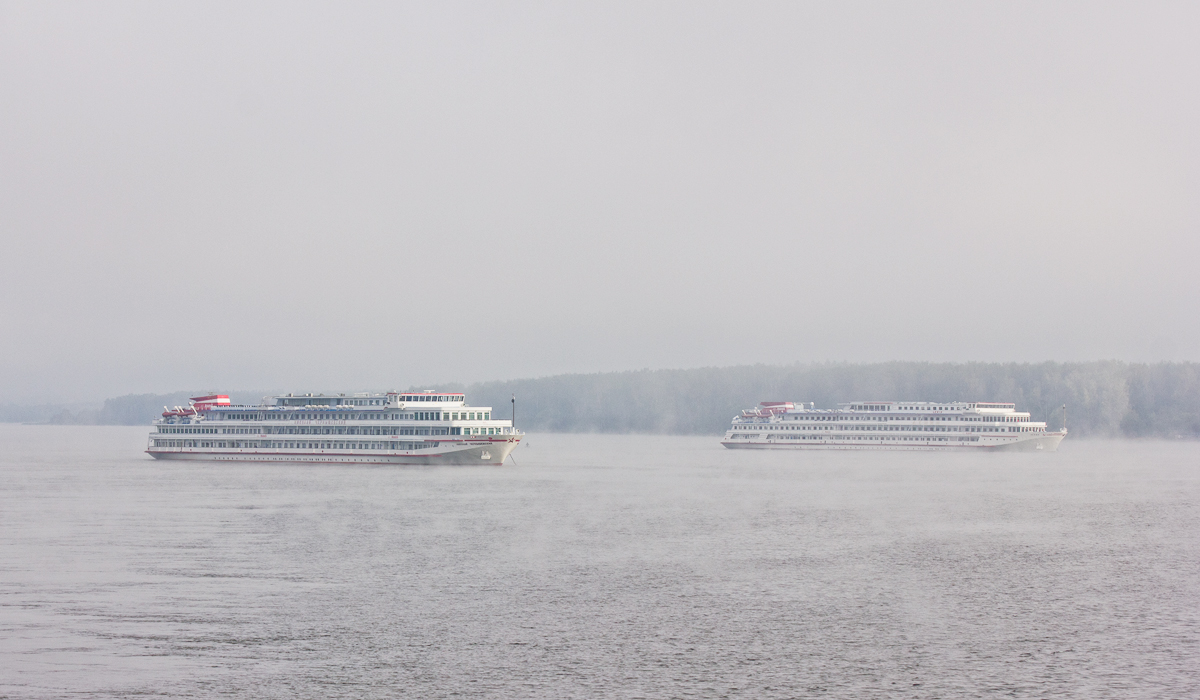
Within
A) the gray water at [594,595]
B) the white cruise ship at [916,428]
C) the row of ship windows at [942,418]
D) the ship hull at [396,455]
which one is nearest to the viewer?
the gray water at [594,595]

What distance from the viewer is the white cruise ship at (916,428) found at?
154 meters

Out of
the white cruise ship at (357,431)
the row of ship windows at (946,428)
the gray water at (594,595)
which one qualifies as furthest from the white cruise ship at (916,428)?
the gray water at (594,595)

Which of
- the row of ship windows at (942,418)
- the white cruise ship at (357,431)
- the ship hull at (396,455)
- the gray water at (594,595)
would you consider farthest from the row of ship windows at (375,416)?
the row of ship windows at (942,418)

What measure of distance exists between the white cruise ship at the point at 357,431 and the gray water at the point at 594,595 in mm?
22658

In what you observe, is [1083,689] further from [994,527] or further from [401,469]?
[401,469]

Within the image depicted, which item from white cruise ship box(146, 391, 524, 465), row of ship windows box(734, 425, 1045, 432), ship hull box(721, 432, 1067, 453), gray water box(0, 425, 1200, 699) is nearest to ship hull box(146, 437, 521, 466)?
white cruise ship box(146, 391, 524, 465)

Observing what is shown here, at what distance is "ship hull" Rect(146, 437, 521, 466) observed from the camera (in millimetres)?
109125

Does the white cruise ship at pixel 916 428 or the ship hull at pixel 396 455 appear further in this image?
the white cruise ship at pixel 916 428

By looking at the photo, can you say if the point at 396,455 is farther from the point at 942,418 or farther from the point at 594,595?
the point at 942,418

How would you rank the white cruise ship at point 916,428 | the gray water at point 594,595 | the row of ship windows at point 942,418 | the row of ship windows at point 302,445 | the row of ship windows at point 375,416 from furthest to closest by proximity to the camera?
the row of ship windows at point 942,418 < the white cruise ship at point 916,428 < the row of ship windows at point 302,445 < the row of ship windows at point 375,416 < the gray water at point 594,595

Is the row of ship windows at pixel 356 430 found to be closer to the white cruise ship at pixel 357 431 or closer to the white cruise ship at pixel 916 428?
the white cruise ship at pixel 357 431

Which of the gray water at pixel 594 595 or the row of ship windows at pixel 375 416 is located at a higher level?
the row of ship windows at pixel 375 416

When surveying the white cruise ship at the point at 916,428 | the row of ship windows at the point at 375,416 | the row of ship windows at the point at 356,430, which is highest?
the row of ship windows at the point at 375,416

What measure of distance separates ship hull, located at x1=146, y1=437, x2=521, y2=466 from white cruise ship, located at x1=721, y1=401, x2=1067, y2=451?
63.2m
